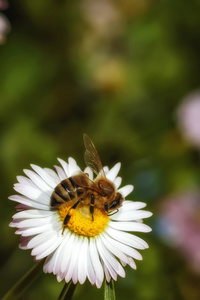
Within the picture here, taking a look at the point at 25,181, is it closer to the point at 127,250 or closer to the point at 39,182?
the point at 39,182

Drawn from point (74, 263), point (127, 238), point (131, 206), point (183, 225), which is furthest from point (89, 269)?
point (183, 225)

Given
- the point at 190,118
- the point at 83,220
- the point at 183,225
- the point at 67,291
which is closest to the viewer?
the point at 67,291

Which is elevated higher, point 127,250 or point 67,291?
point 127,250

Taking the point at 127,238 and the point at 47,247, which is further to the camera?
the point at 127,238

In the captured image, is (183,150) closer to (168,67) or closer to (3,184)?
(168,67)

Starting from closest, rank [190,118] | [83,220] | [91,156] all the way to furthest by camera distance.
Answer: [83,220]
[91,156]
[190,118]

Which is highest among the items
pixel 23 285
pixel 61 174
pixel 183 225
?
pixel 183 225

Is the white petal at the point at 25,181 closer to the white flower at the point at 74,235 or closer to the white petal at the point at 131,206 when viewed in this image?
the white flower at the point at 74,235

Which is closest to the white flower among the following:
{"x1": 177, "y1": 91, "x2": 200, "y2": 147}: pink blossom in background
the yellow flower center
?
the yellow flower center
